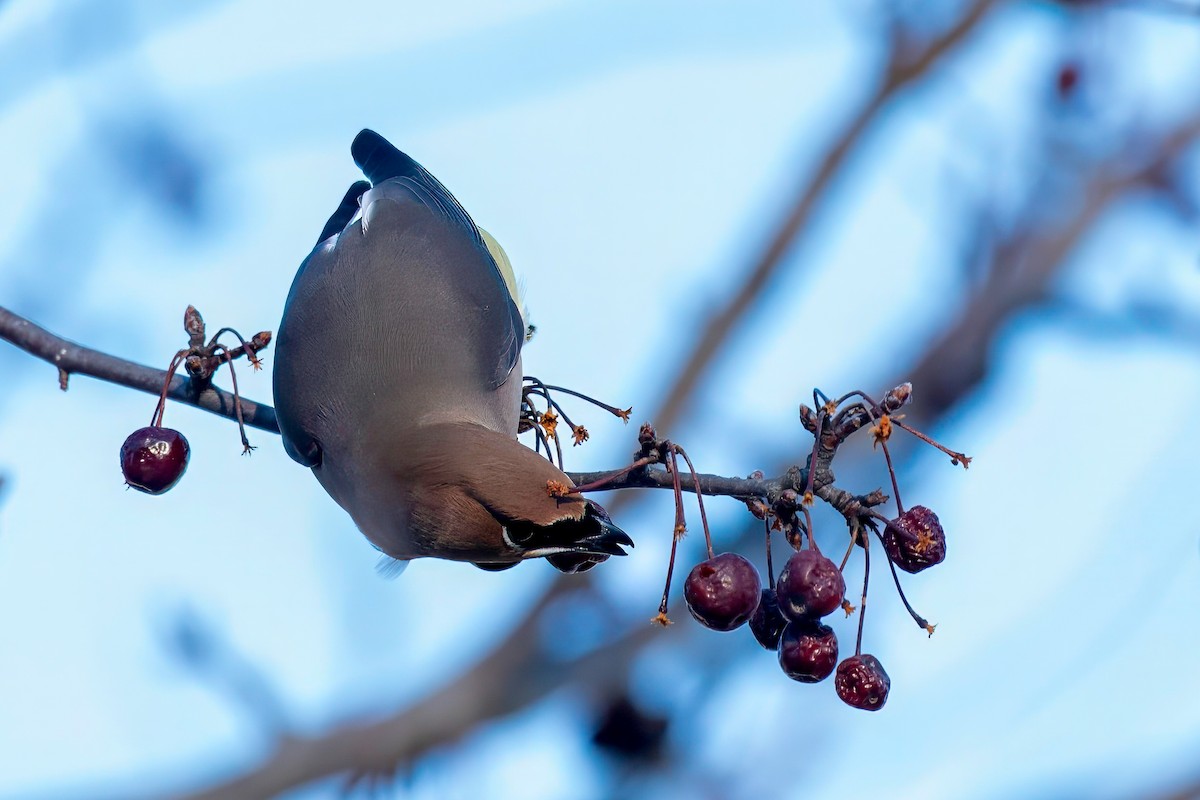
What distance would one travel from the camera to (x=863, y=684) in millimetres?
3488

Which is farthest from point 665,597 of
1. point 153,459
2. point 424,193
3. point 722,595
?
point 424,193

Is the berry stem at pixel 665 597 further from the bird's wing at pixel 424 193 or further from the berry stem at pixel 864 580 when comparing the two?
the bird's wing at pixel 424 193

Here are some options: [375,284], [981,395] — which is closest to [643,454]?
[981,395]

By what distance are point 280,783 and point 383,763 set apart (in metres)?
0.28

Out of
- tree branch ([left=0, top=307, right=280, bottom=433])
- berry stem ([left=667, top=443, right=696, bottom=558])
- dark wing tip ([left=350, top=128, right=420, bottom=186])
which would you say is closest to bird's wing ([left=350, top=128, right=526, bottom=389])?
dark wing tip ([left=350, top=128, right=420, bottom=186])

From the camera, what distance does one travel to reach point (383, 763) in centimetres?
402

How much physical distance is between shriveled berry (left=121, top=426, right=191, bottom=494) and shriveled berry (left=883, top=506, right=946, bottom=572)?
1.90 meters

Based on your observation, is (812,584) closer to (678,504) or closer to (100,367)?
(678,504)

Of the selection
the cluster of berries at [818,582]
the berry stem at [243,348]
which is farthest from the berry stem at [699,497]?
the berry stem at [243,348]

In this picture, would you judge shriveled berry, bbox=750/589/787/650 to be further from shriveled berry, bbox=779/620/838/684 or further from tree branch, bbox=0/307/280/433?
tree branch, bbox=0/307/280/433

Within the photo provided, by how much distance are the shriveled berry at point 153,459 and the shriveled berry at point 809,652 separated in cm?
172

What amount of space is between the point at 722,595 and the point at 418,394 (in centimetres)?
171

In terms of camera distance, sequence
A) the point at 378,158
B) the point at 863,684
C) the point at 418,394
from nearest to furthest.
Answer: the point at 863,684 < the point at 418,394 < the point at 378,158

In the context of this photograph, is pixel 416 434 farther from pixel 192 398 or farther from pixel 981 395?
pixel 981 395
